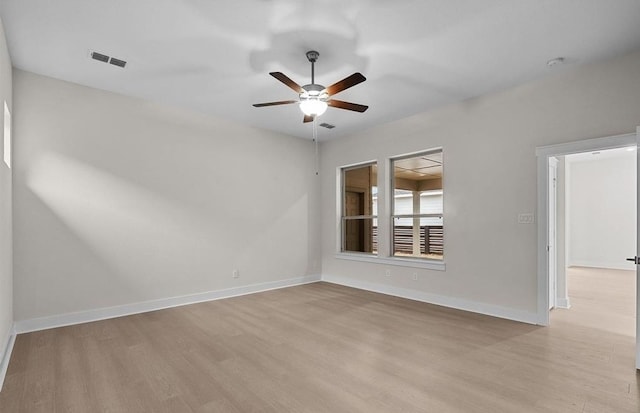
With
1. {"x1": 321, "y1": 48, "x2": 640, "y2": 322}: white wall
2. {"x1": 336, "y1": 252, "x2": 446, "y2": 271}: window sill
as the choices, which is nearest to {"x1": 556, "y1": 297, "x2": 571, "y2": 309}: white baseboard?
{"x1": 321, "y1": 48, "x2": 640, "y2": 322}: white wall

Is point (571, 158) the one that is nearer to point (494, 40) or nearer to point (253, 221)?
point (494, 40)

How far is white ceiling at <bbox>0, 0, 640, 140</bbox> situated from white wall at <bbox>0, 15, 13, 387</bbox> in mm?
336

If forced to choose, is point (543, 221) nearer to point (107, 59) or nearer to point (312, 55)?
point (312, 55)

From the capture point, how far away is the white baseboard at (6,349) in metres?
→ 2.74

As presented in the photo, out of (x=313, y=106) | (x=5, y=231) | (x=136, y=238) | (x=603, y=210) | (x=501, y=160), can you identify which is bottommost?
(x=136, y=238)

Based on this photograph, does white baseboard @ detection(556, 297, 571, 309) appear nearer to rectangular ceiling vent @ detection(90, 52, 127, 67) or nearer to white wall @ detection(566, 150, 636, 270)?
white wall @ detection(566, 150, 636, 270)

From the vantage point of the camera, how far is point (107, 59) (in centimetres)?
354

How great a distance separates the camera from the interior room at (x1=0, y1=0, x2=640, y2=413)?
8.71 ft

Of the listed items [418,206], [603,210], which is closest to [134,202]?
[418,206]

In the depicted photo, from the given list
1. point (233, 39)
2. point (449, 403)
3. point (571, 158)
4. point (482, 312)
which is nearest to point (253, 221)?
point (233, 39)

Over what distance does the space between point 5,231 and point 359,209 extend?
5.18m

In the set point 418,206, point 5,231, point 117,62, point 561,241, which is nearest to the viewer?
point 5,231

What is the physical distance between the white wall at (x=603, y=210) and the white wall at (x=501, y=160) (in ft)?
17.7

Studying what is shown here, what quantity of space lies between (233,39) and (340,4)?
1097 millimetres
